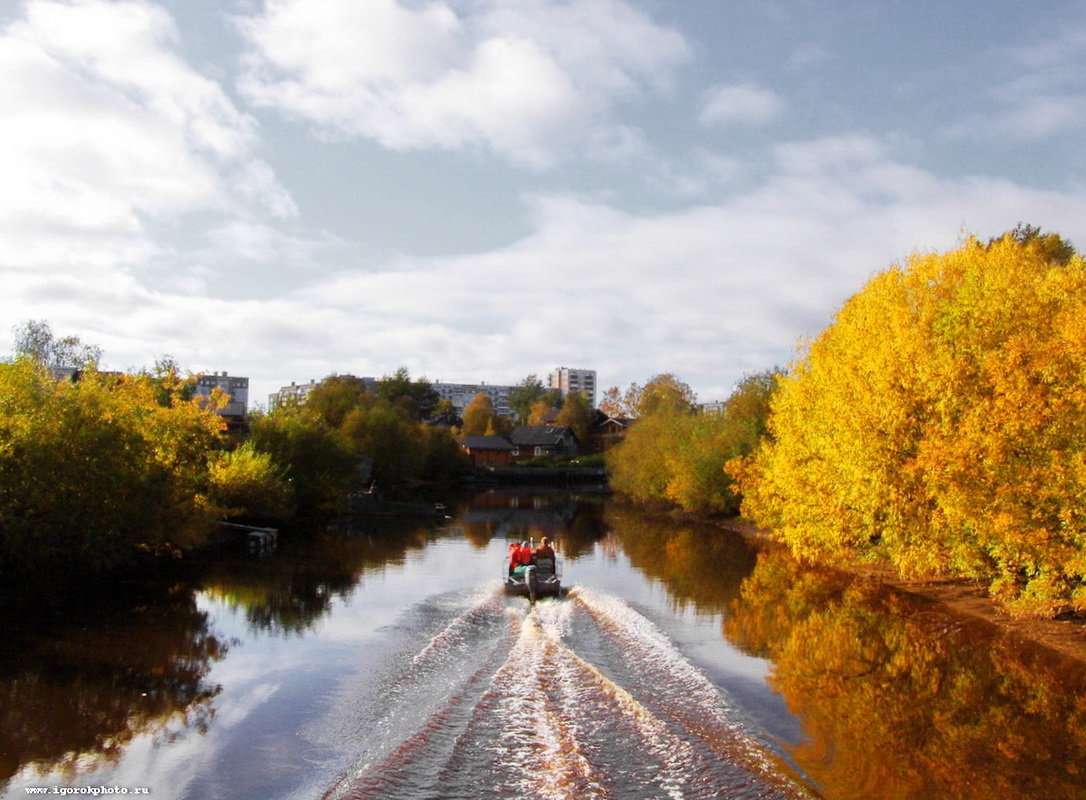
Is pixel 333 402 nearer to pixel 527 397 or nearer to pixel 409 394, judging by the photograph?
pixel 409 394

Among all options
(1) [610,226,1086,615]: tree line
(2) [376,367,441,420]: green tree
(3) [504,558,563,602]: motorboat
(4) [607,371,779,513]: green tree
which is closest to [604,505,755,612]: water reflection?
(4) [607,371,779,513]: green tree

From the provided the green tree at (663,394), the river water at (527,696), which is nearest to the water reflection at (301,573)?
the river water at (527,696)

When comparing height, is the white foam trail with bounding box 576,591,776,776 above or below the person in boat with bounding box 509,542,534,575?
below

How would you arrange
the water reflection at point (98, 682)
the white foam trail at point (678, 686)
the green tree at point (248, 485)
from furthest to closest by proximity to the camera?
1. the green tree at point (248, 485)
2. the white foam trail at point (678, 686)
3. the water reflection at point (98, 682)

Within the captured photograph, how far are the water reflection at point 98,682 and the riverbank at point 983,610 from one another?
65.6 feet

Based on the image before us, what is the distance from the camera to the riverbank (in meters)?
21.2

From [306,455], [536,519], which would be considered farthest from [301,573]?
[536,519]

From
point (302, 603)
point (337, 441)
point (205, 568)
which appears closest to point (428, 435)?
point (337, 441)

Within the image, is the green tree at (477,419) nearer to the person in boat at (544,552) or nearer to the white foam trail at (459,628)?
→ the person in boat at (544,552)

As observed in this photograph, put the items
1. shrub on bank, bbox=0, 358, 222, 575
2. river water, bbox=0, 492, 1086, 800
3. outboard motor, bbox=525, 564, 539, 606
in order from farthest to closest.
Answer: outboard motor, bbox=525, 564, 539, 606 < shrub on bank, bbox=0, 358, 222, 575 < river water, bbox=0, 492, 1086, 800

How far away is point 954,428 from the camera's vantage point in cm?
2295

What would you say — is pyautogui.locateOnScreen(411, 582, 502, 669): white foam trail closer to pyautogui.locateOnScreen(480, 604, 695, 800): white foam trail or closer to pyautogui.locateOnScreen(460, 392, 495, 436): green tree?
pyautogui.locateOnScreen(480, 604, 695, 800): white foam trail

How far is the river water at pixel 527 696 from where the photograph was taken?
13039mm

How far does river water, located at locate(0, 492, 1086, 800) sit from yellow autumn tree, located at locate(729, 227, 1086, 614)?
2321 mm
